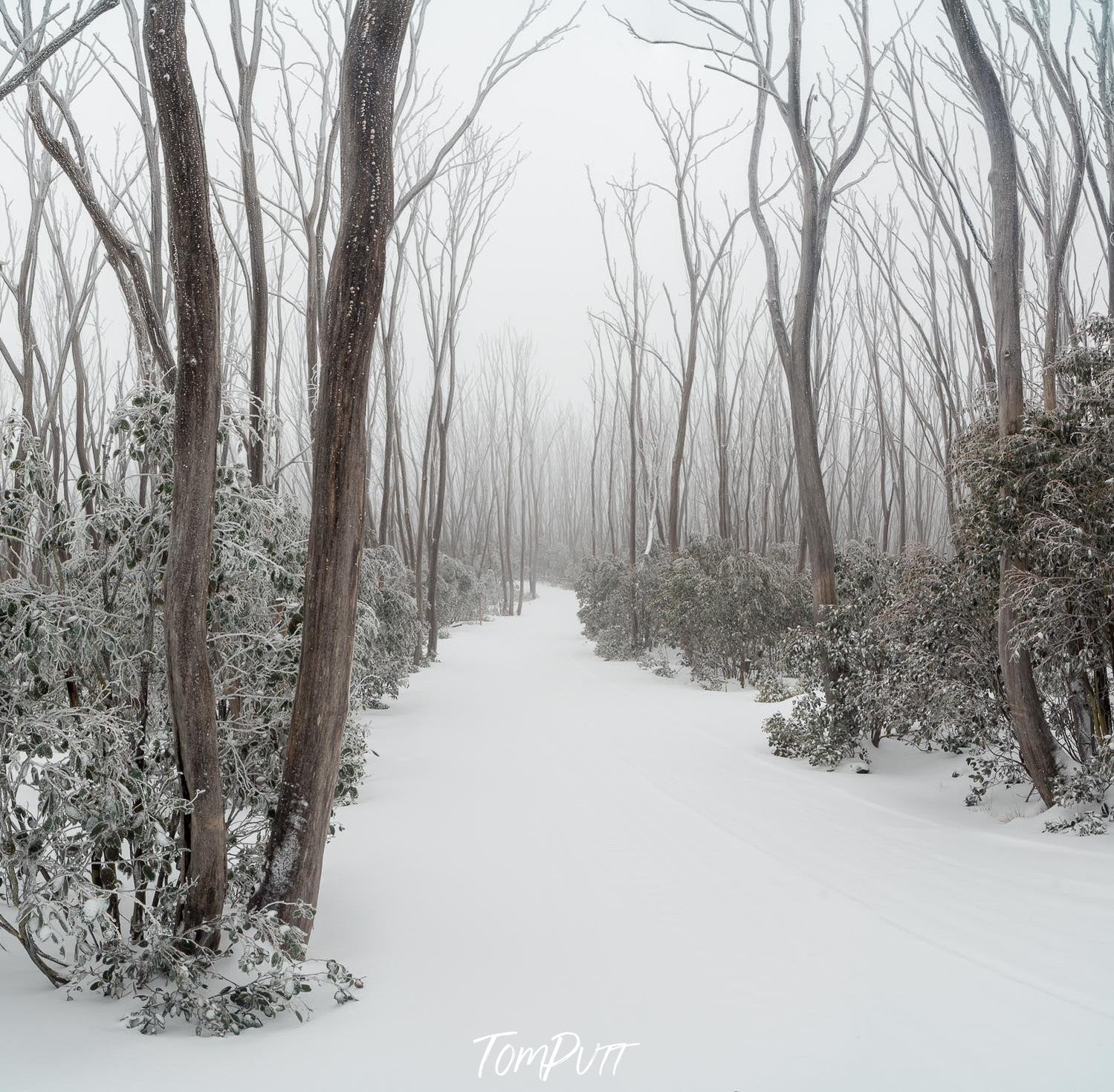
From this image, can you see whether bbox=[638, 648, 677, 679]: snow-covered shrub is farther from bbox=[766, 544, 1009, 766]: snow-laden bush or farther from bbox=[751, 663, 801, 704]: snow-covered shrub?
bbox=[766, 544, 1009, 766]: snow-laden bush

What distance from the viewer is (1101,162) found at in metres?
6.50

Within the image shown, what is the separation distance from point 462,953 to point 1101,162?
7.64 m

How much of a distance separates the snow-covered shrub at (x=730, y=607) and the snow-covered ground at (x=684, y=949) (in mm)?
3884

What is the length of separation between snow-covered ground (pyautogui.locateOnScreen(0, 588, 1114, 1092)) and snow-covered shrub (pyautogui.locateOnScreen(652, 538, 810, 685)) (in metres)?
3.88

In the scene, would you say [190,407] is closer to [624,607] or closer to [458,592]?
[624,607]

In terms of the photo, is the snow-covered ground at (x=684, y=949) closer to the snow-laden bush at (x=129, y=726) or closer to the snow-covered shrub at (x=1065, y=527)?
the snow-laden bush at (x=129, y=726)

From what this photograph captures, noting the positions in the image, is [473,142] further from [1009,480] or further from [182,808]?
[182,808]

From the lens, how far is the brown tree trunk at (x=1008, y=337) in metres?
3.83

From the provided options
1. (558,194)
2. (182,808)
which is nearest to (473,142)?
(558,194)

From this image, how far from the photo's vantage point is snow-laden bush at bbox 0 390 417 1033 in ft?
7.30

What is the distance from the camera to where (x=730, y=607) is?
936 centimetres

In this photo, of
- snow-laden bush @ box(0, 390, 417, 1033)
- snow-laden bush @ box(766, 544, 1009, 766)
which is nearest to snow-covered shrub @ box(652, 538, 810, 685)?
snow-laden bush @ box(766, 544, 1009, 766)

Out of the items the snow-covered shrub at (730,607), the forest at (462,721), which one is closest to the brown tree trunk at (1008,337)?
the forest at (462,721)

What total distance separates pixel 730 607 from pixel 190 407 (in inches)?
307
